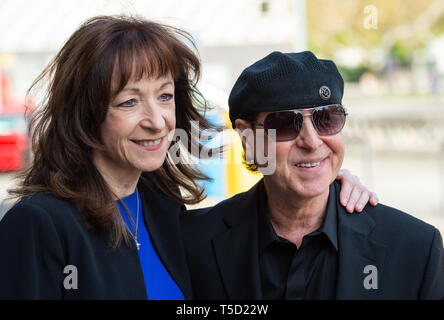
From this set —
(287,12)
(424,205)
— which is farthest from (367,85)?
(424,205)

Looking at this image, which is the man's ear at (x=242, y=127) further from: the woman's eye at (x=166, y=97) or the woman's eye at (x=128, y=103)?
the woman's eye at (x=128, y=103)

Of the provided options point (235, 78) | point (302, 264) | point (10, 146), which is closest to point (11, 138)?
point (10, 146)

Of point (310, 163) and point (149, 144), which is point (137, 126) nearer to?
point (149, 144)

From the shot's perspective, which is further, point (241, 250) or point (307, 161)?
point (241, 250)

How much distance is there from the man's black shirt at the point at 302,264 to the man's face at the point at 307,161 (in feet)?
0.49

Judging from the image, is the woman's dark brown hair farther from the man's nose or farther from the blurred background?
the blurred background

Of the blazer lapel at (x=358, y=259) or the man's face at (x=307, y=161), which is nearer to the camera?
the blazer lapel at (x=358, y=259)

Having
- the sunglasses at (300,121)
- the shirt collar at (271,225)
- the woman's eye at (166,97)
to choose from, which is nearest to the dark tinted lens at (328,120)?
the sunglasses at (300,121)

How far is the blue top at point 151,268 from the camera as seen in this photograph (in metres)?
2.48

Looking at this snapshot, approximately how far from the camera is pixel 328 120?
248 centimetres

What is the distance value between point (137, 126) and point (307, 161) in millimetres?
714

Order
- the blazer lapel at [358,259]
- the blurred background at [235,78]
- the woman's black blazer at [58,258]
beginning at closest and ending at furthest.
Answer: the woman's black blazer at [58,258] < the blazer lapel at [358,259] < the blurred background at [235,78]
